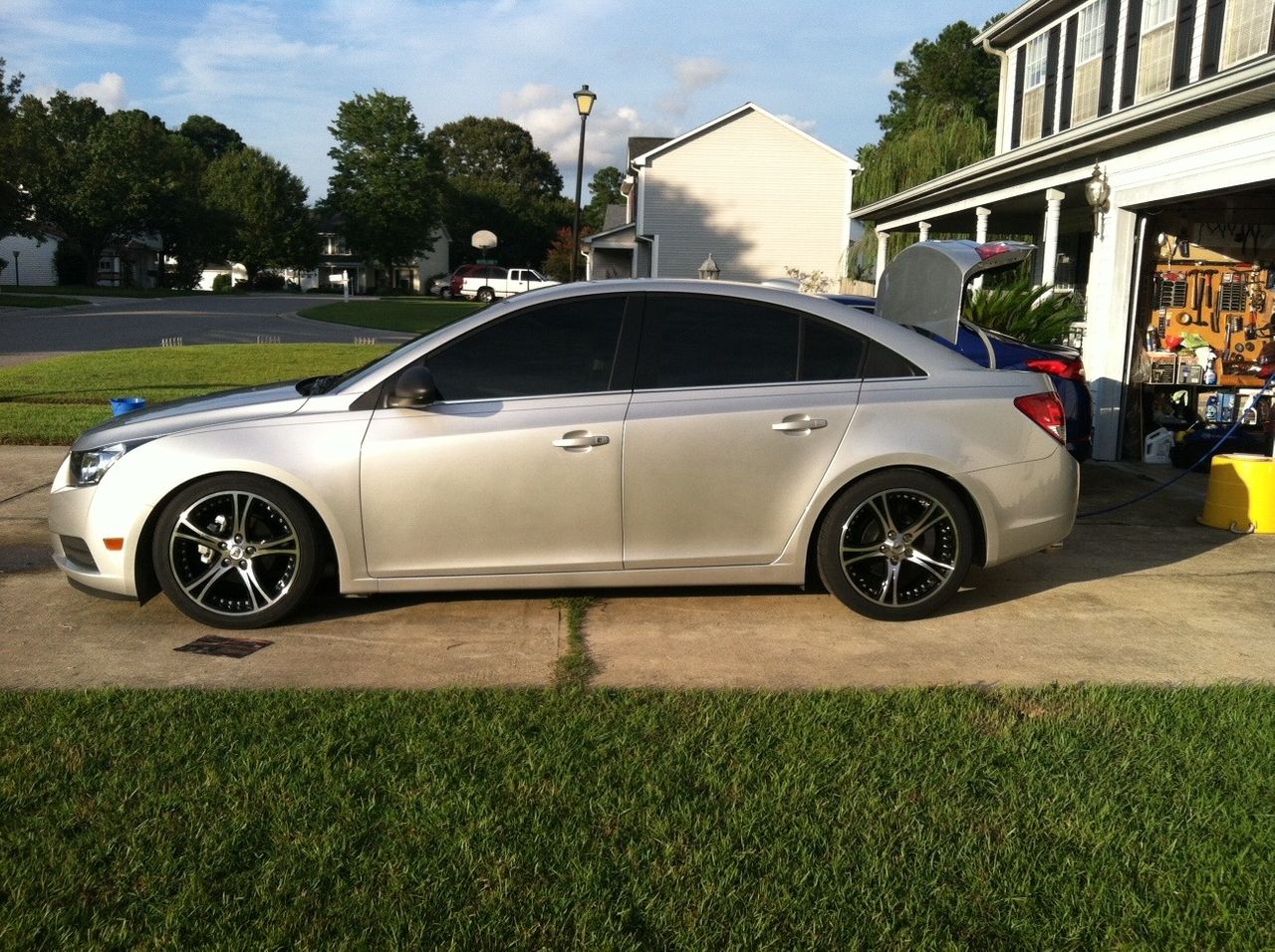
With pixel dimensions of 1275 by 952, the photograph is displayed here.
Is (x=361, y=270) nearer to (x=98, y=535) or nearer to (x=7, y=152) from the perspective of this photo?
(x=7, y=152)

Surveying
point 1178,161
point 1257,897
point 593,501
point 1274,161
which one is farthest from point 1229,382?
point 1257,897

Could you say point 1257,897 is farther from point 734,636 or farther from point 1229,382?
point 1229,382

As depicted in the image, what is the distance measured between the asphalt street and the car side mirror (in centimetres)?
1742

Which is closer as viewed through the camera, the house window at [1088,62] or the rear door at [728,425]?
the rear door at [728,425]

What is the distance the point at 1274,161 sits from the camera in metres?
8.74

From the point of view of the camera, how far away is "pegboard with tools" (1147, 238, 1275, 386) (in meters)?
11.3

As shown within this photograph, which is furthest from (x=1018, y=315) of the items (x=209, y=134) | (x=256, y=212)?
(x=209, y=134)

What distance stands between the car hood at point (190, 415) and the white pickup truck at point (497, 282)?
50992 millimetres

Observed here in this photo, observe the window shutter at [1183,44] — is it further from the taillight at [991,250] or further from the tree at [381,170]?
the tree at [381,170]

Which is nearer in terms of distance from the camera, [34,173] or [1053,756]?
[1053,756]

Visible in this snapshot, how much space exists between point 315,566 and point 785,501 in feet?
7.22

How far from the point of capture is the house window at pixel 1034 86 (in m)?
19.1

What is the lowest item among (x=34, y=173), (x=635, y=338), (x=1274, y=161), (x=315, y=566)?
(x=315, y=566)

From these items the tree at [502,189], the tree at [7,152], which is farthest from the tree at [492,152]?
the tree at [7,152]
